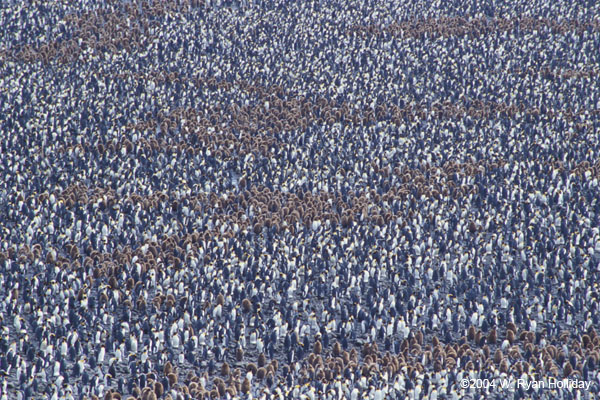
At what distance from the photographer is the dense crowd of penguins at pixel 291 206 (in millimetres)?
22484

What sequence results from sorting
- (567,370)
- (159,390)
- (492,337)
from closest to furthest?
(159,390), (567,370), (492,337)

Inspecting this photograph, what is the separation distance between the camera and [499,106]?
151ft

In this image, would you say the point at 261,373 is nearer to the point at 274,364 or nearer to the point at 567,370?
the point at 274,364

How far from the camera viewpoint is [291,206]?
32.6m

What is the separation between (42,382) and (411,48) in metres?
40.5

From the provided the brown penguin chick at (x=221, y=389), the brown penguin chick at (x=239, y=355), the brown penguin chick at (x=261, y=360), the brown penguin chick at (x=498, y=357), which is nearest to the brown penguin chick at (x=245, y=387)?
the brown penguin chick at (x=221, y=389)

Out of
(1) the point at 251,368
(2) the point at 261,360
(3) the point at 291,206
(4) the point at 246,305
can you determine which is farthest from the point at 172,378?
(3) the point at 291,206

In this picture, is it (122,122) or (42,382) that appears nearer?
(42,382)

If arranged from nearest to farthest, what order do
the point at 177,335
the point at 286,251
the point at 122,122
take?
1. the point at 177,335
2. the point at 286,251
3. the point at 122,122

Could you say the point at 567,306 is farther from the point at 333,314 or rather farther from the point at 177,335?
the point at 177,335

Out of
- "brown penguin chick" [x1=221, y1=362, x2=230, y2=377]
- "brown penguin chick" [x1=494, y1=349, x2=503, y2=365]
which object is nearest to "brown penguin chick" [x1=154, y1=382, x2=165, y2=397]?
"brown penguin chick" [x1=221, y1=362, x2=230, y2=377]

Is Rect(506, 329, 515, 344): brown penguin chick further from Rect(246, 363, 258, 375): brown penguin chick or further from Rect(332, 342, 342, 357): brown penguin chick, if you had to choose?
Rect(246, 363, 258, 375): brown penguin chick

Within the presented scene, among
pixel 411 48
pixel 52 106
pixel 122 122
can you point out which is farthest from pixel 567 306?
pixel 411 48

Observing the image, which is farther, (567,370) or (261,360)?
(261,360)
